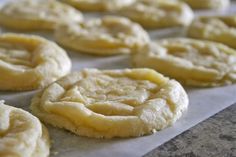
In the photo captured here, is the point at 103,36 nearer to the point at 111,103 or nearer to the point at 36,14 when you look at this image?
the point at 36,14

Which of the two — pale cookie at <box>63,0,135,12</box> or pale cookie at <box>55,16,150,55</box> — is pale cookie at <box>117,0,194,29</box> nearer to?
pale cookie at <box>63,0,135,12</box>

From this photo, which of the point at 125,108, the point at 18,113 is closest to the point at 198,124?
the point at 125,108

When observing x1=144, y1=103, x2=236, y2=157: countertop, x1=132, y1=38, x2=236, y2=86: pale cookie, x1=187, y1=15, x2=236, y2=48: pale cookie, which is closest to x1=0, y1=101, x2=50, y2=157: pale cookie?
x1=144, y1=103, x2=236, y2=157: countertop

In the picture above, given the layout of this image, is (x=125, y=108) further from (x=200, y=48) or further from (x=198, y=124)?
(x=200, y=48)

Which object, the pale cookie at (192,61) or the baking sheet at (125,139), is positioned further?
the pale cookie at (192,61)

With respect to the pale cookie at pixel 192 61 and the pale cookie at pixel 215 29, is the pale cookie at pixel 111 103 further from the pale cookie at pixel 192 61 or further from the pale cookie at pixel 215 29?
the pale cookie at pixel 215 29

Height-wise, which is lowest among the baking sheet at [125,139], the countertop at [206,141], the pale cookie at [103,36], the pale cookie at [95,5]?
the pale cookie at [95,5]

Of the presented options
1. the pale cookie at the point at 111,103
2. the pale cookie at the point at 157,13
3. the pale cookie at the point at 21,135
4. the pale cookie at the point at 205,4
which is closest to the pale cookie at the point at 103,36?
the pale cookie at the point at 157,13
